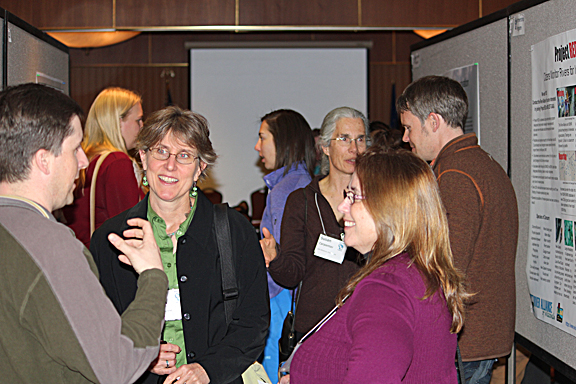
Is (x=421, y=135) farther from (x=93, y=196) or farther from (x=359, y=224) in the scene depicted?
(x=93, y=196)

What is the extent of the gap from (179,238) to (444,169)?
114 cm

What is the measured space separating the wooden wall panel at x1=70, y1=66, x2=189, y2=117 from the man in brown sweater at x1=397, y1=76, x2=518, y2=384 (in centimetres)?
653

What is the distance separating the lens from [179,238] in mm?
1739

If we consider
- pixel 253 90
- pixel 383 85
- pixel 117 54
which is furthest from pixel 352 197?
pixel 117 54

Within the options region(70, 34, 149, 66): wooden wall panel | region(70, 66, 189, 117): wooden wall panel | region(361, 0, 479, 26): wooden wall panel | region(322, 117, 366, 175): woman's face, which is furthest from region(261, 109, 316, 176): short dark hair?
region(70, 34, 149, 66): wooden wall panel

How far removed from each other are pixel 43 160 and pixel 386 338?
0.82 metres

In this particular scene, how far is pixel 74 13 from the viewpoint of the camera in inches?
186

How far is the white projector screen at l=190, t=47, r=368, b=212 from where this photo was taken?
7.75 metres

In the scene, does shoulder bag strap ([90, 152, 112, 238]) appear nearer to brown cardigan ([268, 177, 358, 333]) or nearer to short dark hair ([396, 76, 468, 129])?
brown cardigan ([268, 177, 358, 333])

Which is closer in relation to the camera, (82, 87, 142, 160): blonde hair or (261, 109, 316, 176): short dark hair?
(82, 87, 142, 160): blonde hair

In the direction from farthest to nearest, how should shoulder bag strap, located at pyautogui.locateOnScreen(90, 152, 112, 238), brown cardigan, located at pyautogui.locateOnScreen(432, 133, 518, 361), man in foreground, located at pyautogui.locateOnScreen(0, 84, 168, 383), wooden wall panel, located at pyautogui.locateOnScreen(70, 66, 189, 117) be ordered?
wooden wall panel, located at pyautogui.locateOnScreen(70, 66, 189, 117)
shoulder bag strap, located at pyautogui.locateOnScreen(90, 152, 112, 238)
brown cardigan, located at pyautogui.locateOnScreen(432, 133, 518, 361)
man in foreground, located at pyautogui.locateOnScreen(0, 84, 168, 383)

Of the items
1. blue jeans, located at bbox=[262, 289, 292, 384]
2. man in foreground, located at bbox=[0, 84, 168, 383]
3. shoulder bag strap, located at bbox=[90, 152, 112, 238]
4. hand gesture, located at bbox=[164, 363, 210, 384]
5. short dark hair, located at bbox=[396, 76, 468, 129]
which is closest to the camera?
man in foreground, located at bbox=[0, 84, 168, 383]

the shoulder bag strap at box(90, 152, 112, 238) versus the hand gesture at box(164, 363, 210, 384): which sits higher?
the shoulder bag strap at box(90, 152, 112, 238)

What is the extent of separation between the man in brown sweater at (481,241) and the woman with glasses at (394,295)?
778mm
